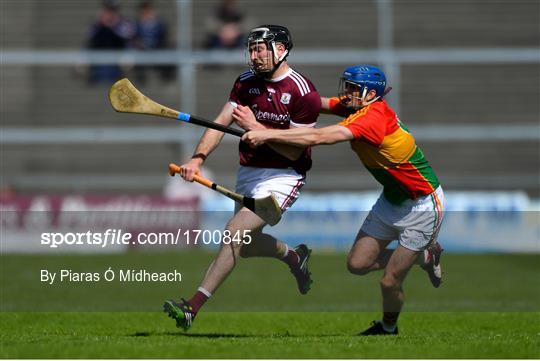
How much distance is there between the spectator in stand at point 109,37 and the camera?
19.6m

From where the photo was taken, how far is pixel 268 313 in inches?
444

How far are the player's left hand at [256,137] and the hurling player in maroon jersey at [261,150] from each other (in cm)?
36

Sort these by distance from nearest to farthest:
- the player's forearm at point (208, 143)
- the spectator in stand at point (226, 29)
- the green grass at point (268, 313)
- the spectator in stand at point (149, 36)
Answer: the green grass at point (268, 313)
the player's forearm at point (208, 143)
the spectator in stand at point (149, 36)
the spectator in stand at point (226, 29)

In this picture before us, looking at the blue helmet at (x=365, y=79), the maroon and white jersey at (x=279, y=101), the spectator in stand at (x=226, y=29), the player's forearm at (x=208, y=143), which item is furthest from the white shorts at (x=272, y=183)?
the spectator in stand at (x=226, y=29)

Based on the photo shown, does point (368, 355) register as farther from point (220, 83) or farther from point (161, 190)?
point (220, 83)

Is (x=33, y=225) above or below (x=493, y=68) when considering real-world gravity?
below

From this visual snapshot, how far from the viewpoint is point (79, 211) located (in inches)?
710

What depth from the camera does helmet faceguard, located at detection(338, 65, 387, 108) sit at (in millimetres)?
8859

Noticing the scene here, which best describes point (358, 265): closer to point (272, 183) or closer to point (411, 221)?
point (411, 221)

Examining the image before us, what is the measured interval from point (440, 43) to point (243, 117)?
12628 millimetres

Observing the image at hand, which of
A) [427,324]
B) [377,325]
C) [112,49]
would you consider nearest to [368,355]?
[377,325]

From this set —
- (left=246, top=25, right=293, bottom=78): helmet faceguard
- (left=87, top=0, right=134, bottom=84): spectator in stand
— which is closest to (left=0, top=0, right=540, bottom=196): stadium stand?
(left=87, top=0, right=134, bottom=84): spectator in stand

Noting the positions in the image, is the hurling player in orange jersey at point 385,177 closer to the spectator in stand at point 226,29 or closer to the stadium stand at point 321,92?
the stadium stand at point 321,92

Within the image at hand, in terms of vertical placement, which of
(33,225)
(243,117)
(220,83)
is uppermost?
(243,117)
